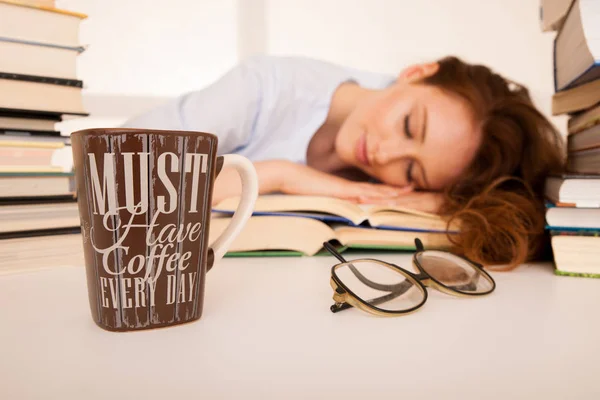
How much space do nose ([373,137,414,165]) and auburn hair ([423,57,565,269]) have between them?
113mm

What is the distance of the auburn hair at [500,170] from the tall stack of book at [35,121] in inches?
22.2

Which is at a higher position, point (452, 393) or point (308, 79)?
point (308, 79)

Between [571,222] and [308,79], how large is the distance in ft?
2.00

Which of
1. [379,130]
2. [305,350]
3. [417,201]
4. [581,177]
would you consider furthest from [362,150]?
[305,350]

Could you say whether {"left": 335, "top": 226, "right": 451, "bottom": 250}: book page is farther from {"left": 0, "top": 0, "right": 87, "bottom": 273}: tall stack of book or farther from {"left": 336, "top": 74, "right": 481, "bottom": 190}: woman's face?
{"left": 0, "top": 0, "right": 87, "bottom": 273}: tall stack of book

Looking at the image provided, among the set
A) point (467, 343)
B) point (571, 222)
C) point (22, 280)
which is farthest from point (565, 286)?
point (22, 280)

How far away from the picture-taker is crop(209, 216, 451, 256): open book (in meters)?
0.67

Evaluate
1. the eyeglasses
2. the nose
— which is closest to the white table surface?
the eyeglasses

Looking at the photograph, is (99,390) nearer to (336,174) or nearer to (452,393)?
(452,393)

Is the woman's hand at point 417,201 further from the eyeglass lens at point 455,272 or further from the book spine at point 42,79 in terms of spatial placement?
the book spine at point 42,79

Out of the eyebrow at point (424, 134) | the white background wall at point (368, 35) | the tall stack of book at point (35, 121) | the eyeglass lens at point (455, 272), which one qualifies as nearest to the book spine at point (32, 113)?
the tall stack of book at point (35, 121)

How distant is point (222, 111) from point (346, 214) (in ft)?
1.28

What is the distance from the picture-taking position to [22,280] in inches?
21.2

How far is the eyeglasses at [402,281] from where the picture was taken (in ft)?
1.36
